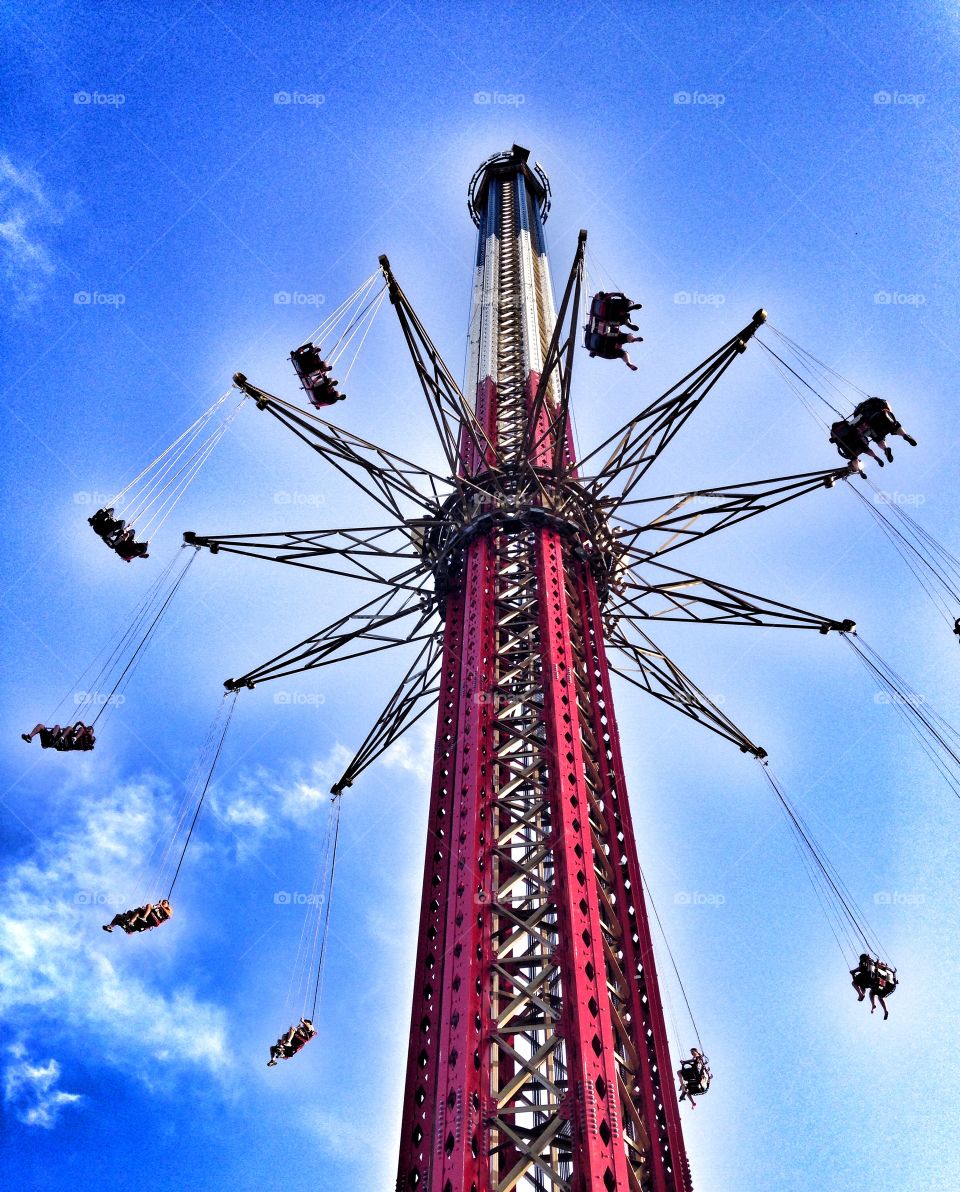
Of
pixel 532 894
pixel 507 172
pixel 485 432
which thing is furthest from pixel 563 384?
pixel 507 172

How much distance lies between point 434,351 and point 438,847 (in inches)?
362

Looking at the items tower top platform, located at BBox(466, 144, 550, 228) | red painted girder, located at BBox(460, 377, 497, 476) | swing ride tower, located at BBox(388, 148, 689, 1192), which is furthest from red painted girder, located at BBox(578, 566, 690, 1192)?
tower top platform, located at BBox(466, 144, 550, 228)

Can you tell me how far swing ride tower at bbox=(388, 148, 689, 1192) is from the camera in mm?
8844

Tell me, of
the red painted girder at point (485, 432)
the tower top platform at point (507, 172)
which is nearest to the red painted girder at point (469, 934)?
the red painted girder at point (485, 432)

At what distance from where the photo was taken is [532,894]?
10891mm

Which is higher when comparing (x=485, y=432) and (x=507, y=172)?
(x=507, y=172)

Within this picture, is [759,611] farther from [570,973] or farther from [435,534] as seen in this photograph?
[570,973]

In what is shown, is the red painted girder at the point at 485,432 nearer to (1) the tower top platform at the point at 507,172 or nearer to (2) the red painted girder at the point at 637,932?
(2) the red painted girder at the point at 637,932

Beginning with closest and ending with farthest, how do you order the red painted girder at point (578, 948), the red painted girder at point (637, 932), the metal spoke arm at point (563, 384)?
1. the red painted girder at point (578, 948)
2. the red painted girder at point (637, 932)
3. the metal spoke arm at point (563, 384)

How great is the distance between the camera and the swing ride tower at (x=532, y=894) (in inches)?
348

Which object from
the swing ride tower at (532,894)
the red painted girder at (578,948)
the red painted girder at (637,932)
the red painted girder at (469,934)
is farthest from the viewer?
the red painted girder at (637,932)

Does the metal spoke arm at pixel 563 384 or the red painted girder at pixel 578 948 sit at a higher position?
the metal spoke arm at pixel 563 384

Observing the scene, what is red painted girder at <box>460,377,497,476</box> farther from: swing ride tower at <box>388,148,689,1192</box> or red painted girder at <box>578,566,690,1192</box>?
red painted girder at <box>578,566,690,1192</box>

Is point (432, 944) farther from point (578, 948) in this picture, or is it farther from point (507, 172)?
point (507, 172)
